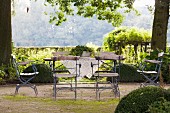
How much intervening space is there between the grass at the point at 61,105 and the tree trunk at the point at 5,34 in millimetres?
3934

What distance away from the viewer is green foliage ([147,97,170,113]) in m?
4.45

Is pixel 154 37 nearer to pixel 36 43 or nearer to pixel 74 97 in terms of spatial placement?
pixel 74 97

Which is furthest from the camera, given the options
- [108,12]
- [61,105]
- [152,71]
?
[108,12]

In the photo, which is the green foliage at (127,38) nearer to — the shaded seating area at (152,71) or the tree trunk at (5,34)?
the shaded seating area at (152,71)

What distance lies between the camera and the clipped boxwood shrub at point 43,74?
38.3 feet

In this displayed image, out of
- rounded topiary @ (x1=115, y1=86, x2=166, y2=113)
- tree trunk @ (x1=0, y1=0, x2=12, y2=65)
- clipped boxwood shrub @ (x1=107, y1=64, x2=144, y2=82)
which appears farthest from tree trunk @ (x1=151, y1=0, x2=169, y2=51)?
rounded topiary @ (x1=115, y1=86, x2=166, y2=113)

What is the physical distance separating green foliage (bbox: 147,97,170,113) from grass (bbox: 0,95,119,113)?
264 centimetres

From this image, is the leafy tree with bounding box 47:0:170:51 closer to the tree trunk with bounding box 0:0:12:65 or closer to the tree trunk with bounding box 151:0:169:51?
the tree trunk with bounding box 151:0:169:51

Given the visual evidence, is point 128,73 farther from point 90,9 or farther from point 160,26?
point 90,9

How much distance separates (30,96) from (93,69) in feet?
4.89

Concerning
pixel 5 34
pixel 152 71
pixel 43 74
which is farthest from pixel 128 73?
pixel 5 34

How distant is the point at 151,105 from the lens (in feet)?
15.3

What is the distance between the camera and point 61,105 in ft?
26.2

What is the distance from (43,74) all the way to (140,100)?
23.2ft
